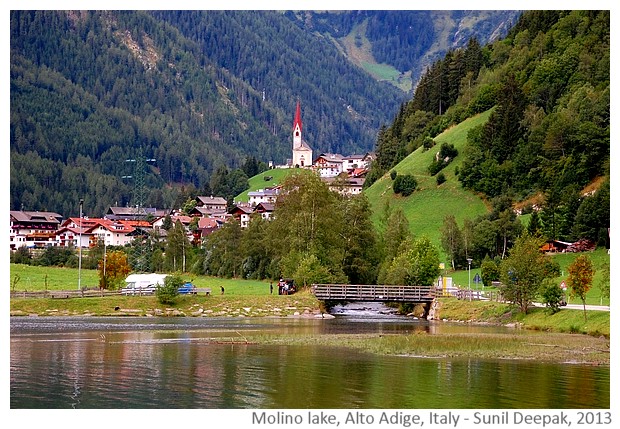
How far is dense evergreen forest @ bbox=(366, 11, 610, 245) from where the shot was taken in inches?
5044

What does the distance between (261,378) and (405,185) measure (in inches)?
4783

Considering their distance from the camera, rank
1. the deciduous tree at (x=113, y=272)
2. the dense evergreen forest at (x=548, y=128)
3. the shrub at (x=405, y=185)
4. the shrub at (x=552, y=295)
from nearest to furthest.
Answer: the shrub at (x=552, y=295)
the deciduous tree at (x=113, y=272)
the dense evergreen forest at (x=548, y=128)
the shrub at (x=405, y=185)

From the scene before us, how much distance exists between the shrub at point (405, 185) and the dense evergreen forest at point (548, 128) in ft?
26.8

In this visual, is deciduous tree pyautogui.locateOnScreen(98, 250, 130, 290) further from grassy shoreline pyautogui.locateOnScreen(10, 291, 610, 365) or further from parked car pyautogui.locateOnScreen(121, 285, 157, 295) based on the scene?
grassy shoreline pyautogui.locateOnScreen(10, 291, 610, 365)

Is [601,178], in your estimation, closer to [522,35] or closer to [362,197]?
[362,197]

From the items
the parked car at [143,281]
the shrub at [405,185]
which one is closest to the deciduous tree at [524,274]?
the parked car at [143,281]

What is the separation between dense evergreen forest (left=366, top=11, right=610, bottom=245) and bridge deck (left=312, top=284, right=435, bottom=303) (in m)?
32.1

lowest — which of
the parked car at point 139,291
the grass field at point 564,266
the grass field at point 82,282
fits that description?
the parked car at point 139,291

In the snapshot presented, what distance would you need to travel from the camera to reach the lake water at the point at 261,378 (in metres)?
35.8

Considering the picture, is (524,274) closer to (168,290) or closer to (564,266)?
(168,290)

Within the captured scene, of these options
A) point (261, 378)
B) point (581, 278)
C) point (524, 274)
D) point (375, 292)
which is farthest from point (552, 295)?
point (261, 378)

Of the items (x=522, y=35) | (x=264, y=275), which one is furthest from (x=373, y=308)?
(x=522, y=35)

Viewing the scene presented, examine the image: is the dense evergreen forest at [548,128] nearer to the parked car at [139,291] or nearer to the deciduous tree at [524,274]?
the deciduous tree at [524,274]
